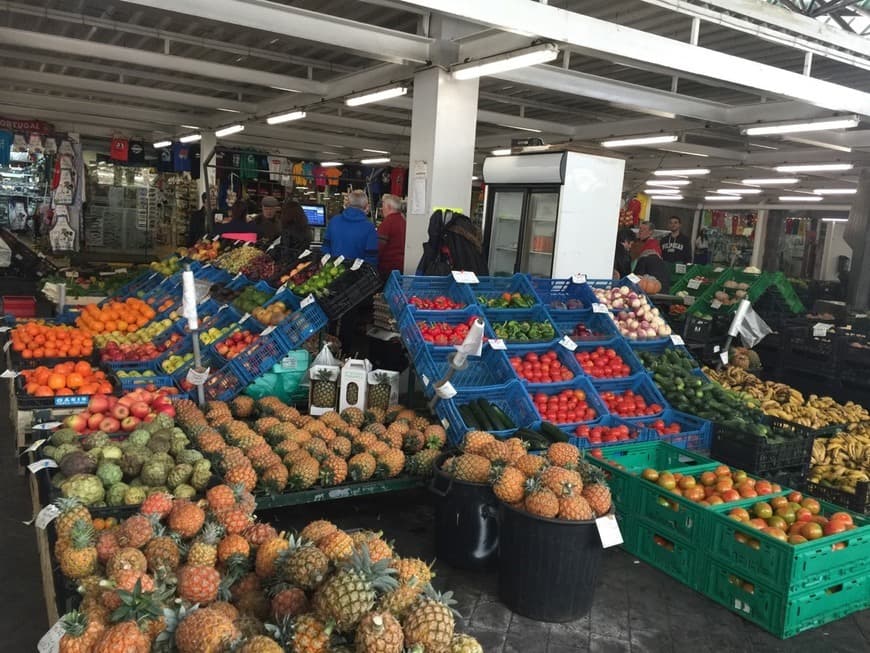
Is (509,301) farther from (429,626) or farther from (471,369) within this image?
(429,626)

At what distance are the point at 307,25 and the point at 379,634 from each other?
19.1 ft

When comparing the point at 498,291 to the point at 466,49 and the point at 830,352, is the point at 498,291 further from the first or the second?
the point at 830,352

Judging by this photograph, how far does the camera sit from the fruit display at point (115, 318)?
6828 mm

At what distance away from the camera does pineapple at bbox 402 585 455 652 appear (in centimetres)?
202

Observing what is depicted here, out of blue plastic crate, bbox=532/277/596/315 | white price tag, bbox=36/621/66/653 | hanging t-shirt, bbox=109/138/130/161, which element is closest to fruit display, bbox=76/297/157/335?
blue plastic crate, bbox=532/277/596/315

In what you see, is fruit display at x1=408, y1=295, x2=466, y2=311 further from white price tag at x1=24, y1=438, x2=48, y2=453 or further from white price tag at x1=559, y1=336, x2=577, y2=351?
white price tag at x1=24, y1=438, x2=48, y2=453

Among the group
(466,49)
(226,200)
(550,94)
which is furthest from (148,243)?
(466,49)

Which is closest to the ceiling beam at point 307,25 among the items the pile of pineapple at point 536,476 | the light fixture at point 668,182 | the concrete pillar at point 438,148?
the concrete pillar at point 438,148

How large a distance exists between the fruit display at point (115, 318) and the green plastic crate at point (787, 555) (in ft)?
18.6

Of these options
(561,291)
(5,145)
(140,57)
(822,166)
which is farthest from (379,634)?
(5,145)

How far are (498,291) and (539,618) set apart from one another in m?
3.23

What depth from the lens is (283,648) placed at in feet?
6.52

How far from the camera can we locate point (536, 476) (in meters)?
3.53

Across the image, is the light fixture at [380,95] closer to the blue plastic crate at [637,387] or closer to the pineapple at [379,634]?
the blue plastic crate at [637,387]
